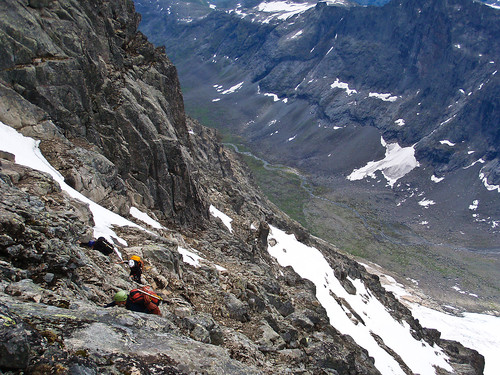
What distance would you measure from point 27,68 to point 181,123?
20316 millimetres

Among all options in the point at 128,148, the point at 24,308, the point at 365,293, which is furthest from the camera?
the point at 365,293

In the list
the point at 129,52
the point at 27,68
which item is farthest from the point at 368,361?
the point at 129,52

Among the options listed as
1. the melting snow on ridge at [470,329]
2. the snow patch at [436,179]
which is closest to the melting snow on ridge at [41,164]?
the melting snow on ridge at [470,329]

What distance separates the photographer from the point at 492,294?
301ft

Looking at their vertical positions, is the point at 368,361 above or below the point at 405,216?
below

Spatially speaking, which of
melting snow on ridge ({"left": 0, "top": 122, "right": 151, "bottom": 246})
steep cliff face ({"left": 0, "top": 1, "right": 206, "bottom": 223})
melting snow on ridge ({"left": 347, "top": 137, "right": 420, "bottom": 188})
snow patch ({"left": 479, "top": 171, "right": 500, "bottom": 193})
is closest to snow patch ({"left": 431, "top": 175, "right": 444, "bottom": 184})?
melting snow on ridge ({"left": 347, "top": 137, "right": 420, "bottom": 188})

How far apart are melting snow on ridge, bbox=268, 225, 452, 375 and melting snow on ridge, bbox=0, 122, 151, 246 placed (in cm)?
2308

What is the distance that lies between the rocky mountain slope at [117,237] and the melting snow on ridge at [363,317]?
75 centimetres

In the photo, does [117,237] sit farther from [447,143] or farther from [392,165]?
[447,143]

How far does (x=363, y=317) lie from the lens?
40.0 m

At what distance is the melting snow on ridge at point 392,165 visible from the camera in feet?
536

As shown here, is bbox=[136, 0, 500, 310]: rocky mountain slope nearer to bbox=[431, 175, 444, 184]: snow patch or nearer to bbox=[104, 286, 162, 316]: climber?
bbox=[431, 175, 444, 184]: snow patch

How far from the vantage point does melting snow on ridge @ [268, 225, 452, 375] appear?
112 feet

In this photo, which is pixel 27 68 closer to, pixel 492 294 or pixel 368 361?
pixel 368 361
